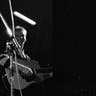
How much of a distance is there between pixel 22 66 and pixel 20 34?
9.3 inches

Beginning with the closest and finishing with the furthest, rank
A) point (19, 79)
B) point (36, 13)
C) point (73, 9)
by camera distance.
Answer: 1. point (19, 79)
2. point (36, 13)
3. point (73, 9)

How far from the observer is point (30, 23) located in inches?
79.9

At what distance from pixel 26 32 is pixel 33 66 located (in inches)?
10.2

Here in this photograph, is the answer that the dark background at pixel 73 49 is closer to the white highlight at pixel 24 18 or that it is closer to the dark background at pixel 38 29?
the dark background at pixel 38 29

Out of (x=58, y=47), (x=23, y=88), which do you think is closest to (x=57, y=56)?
(x=58, y=47)

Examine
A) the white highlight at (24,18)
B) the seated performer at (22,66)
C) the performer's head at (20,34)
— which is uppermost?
the white highlight at (24,18)

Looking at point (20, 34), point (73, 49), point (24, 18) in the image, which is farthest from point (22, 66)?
point (73, 49)

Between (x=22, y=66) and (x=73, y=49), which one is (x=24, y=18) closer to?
(x=22, y=66)

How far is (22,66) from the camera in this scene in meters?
1.94

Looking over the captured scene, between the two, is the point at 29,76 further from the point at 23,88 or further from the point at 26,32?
the point at 26,32

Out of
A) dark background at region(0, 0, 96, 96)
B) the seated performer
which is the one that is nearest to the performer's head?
the seated performer

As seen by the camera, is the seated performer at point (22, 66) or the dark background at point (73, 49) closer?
the seated performer at point (22, 66)

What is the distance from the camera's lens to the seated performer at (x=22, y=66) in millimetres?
1850

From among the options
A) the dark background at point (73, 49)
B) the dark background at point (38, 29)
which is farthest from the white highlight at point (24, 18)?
the dark background at point (73, 49)
